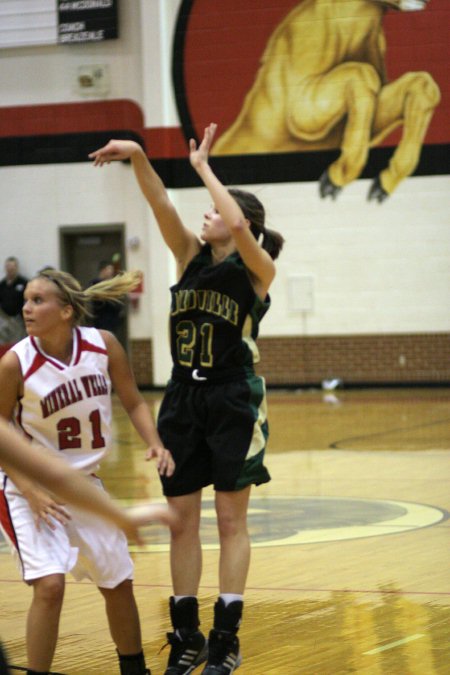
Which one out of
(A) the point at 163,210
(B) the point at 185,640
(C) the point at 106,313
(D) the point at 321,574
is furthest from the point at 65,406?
(C) the point at 106,313

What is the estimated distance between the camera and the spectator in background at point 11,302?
19.3 metres

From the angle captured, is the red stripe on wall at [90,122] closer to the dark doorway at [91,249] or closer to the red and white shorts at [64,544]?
the dark doorway at [91,249]

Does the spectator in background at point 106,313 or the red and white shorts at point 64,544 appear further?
the spectator in background at point 106,313

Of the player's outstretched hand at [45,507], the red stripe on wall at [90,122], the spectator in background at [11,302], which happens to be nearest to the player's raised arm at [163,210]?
the player's outstretched hand at [45,507]

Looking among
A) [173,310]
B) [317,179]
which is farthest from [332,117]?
[173,310]

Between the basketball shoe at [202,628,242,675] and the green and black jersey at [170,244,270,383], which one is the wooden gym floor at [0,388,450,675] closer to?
the basketball shoe at [202,628,242,675]

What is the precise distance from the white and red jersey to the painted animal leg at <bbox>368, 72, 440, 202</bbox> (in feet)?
46.3

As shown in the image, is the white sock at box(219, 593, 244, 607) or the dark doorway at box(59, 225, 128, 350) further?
the dark doorway at box(59, 225, 128, 350)

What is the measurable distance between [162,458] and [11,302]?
15299 mm

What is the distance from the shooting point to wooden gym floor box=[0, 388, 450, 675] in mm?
4785

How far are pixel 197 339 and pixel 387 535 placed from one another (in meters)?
3.12

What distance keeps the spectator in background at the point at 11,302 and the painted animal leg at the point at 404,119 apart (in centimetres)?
570

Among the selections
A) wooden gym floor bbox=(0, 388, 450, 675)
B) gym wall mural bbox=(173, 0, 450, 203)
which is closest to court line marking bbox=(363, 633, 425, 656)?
wooden gym floor bbox=(0, 388, 450, 675)

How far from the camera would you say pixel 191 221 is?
62.2 ft
